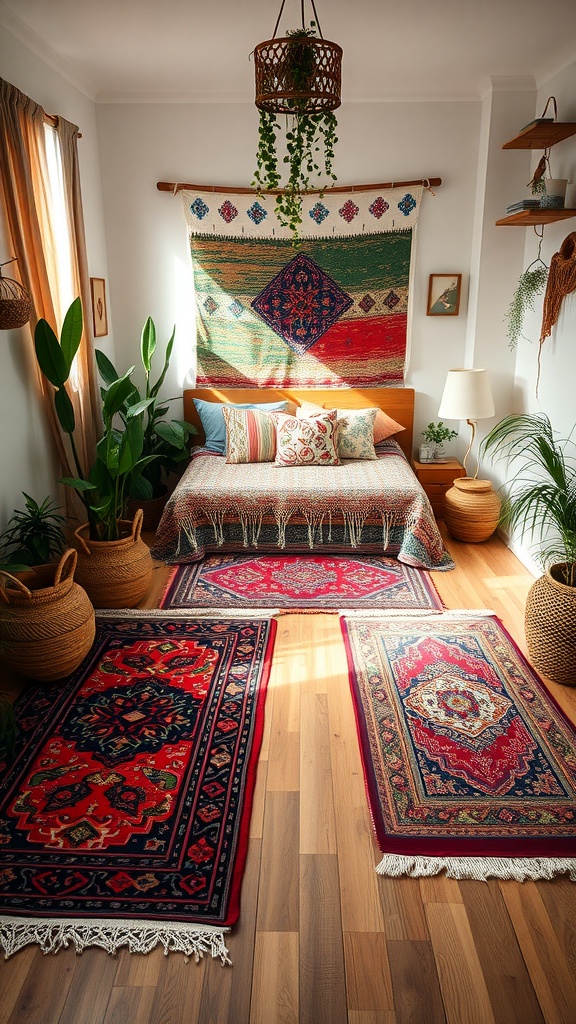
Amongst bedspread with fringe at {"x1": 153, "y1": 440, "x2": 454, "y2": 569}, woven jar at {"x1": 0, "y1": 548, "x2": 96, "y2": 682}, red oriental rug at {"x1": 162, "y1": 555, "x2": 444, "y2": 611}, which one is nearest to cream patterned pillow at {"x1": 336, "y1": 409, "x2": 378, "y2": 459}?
bedspread with fringe at {"x1": 153, "y1": 440, "x2": 454, "y2": 569}

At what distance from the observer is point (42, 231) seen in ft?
11.7

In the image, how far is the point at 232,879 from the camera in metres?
2.00

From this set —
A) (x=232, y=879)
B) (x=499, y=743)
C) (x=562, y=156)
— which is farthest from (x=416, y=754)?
(x=562, y=156)

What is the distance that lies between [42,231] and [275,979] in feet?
11.1

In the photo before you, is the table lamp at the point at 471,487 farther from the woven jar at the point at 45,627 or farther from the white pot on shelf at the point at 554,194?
the woven jar at the point at 45,627

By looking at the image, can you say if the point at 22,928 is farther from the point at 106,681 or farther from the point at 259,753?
the point at 106,681

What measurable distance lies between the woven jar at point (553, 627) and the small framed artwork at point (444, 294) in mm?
2469

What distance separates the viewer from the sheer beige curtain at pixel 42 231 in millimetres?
3188

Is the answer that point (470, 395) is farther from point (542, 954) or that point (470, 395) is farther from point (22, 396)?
point (542, 954)

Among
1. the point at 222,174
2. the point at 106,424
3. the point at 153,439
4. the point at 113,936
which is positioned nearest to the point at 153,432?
the point at 153,439

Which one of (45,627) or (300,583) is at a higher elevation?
(45,627)

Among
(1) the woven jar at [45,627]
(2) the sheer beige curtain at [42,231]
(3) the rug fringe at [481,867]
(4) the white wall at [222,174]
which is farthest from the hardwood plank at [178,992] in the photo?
(4) the white wall at [222,174]

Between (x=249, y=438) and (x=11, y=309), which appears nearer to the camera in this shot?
(x=11, y=309)

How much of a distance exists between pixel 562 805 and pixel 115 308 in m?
4.18
